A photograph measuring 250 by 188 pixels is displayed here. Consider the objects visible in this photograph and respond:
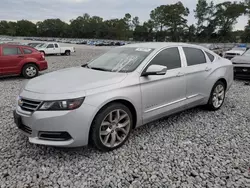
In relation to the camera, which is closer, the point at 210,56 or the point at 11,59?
the point at 210,56

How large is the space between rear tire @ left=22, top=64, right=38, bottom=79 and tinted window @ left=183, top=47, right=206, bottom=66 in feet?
22.6

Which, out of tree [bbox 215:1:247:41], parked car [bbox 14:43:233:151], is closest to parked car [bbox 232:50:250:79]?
parked car [bbox 14:43:233:151]

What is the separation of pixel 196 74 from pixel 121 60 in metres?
1.52

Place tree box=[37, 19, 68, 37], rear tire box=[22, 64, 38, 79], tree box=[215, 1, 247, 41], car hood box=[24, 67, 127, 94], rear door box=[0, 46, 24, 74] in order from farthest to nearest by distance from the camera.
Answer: tree box=[37, 19, 68, 37]
tree box=[215, 1, 247, 41]
rear tire box=[22, 64, 38, 79]
rear door box=[0, 46, 24, 74]
car hood box=[24, 67, 127, 94]

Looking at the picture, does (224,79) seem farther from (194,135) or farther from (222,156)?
(222,156)

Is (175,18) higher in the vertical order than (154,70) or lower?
higher

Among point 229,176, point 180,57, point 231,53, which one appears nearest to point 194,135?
point 229,176

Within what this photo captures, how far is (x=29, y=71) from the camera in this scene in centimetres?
876

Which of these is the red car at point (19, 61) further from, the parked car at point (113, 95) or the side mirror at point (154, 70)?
the side mirror at point (154, 70)

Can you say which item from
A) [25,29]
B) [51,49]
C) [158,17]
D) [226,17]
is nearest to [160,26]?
[158,17]

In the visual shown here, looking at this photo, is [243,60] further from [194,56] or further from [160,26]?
[160,26]

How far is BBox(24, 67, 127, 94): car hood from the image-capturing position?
109 inches

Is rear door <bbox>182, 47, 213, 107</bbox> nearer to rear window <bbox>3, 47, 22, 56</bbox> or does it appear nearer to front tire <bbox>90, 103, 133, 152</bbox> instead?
front tire <bbox>90, 103, 133, 152</bbox>

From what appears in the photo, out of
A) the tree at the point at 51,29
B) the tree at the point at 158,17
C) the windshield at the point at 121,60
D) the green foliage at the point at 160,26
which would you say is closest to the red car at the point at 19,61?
the windshield at the point at 121,60
